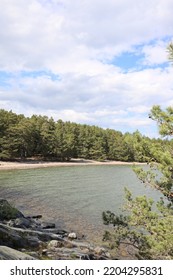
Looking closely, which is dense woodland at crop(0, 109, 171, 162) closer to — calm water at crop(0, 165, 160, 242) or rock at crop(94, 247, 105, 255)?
calm water at crop(0, 165, 160, 242)

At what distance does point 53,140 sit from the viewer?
9375 cm

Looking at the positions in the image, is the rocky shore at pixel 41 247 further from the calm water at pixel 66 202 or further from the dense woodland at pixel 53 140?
the dense woodland at pixel 53 140

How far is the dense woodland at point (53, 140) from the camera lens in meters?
78.5

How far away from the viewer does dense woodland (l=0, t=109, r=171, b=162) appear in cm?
7850

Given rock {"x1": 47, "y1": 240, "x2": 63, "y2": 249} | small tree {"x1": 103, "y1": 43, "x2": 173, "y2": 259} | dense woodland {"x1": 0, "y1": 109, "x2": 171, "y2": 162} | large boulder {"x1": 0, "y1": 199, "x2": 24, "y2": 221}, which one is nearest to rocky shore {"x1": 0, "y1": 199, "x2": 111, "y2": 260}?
rock {"x1": 47, "y1": 240, "x2": 63, "y2": 249}

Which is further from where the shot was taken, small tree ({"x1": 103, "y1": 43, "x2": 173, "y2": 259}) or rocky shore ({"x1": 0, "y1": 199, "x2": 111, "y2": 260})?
rocky shore ({"x1": 0, "y1": 199, "x2": 111, "y2": 260})

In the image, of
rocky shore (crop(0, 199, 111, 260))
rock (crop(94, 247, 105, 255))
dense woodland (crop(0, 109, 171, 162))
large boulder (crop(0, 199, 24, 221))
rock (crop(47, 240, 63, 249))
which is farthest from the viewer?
dense woodland (crop(0, 109, 171, 162))

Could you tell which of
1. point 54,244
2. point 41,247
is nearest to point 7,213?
point 54,244

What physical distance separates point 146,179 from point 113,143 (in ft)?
359

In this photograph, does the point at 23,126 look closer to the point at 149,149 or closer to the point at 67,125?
the point at 67,125

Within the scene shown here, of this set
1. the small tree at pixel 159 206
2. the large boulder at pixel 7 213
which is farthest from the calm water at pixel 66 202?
the small tree at pixel 159 206

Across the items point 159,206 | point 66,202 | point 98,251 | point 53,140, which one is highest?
point 53,140

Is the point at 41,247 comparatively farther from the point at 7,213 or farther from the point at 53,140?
the point at 53,140
